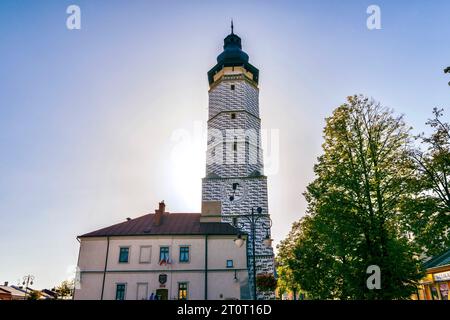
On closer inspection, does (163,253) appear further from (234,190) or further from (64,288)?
(64,288)

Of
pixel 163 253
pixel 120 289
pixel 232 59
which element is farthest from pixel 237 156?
pixel 120 289

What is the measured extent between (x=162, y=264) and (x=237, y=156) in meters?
13.8

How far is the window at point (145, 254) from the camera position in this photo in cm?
2852

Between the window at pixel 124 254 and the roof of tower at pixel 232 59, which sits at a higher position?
the roof of tower at pixel 232 59

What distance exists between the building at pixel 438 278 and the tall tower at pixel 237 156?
13132mm

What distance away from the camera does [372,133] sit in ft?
53.2

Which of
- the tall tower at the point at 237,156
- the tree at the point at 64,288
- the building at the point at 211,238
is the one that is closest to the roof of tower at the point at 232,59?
the tall tower at the point at 237,156

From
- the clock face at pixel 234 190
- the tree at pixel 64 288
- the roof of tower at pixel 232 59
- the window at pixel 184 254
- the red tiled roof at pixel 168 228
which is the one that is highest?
the roof of tower at pixel 232 59

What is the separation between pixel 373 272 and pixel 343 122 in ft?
25.7

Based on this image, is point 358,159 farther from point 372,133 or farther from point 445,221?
point 445,221

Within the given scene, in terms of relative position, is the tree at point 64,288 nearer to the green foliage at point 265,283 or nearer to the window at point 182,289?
the window at point 182,289

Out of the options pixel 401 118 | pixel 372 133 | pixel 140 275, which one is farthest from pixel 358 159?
pixel 140 275

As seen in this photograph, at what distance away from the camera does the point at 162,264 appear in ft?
92.2

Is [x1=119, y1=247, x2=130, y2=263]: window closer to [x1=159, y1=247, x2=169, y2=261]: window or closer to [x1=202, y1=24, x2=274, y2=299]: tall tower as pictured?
[x1=159, y1=247, x2=169, y2=261]: window
